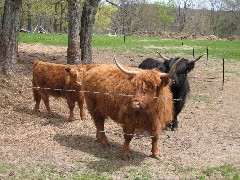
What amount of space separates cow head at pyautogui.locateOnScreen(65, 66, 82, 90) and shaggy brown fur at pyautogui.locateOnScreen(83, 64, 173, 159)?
1.48 meters

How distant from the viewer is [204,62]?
22.7m

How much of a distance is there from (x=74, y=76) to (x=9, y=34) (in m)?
3.25

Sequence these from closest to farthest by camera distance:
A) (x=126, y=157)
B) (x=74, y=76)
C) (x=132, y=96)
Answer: (x=132, y=96), (x=126, y=157), (x=74, y=76)

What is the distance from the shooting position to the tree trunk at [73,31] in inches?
495

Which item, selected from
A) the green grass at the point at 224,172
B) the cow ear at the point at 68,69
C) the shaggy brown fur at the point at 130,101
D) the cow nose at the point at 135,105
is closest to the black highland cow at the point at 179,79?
the shaggy brown fur at the point at 130,101

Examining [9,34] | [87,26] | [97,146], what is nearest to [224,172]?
[97,146]

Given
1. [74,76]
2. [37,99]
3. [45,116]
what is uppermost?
[74,76]

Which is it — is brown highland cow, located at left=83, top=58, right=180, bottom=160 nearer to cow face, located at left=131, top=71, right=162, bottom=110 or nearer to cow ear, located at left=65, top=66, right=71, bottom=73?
cow face, located at left=131, top=71, right=162, bottom=110

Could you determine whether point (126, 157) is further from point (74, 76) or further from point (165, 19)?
point (165, 19)

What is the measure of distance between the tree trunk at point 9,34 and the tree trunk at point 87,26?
364 cm

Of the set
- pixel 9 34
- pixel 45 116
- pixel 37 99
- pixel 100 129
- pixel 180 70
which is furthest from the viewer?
pixel 9 34

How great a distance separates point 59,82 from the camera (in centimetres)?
983

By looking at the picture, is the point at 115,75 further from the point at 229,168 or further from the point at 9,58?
the point at 9,58

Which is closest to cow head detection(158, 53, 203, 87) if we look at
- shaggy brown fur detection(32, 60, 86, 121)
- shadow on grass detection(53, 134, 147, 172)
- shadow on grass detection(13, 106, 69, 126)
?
shadow on grass detection(53, 134, 147, 172)
